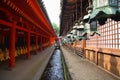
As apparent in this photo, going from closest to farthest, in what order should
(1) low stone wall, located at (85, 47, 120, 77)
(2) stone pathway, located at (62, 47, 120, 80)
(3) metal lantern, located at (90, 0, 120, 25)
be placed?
(3) metal lantern, located at (90, 0, 120, 25) < (1) low stone wall, located at (85, 47, 120, 77) < (2) stone pathway, located at (62, 47, 120, 80)

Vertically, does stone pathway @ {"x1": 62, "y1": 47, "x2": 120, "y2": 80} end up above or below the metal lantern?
below

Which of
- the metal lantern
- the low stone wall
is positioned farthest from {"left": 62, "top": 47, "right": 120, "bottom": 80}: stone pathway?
the metal lantern

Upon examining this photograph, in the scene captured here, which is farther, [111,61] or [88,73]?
[88,73]

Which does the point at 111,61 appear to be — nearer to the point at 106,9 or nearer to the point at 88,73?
the point at 88,73

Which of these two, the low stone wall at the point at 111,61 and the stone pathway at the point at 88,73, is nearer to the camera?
the low stone wall at the point at 111,61

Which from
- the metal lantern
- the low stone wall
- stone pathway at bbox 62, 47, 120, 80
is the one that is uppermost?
the metal lantern

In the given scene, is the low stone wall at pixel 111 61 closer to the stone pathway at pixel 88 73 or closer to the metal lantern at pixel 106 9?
the stone pathway at pixel 88 73

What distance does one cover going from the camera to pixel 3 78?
912 centimetres

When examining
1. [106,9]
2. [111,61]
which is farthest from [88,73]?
[106,9]

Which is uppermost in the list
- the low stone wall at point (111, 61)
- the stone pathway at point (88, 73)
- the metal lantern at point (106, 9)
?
the metal lantern at point (106, 9)

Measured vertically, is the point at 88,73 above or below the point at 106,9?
below

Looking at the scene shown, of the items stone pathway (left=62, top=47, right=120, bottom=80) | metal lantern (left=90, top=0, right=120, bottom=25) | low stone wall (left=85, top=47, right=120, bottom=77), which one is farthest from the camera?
stone pathway (left=62, top=47, right=120, bottom=80)

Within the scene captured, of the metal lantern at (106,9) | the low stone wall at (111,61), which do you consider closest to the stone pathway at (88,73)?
the low stone wall at (111,61)

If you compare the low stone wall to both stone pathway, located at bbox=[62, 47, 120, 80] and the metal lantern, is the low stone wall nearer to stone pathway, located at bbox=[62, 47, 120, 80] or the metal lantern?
stone pathway, located at bbox=[62, 47, 120, 80]
